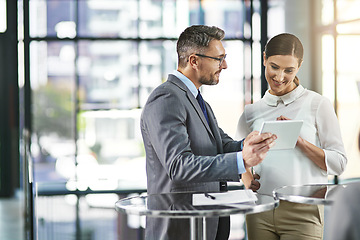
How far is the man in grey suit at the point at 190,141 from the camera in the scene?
8.15 ft

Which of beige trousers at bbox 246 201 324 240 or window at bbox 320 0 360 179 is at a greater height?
window at bbox 320 0 360 179

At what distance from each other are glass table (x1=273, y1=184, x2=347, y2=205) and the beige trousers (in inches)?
4.5

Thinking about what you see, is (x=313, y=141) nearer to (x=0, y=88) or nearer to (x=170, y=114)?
(x=170, y=114)

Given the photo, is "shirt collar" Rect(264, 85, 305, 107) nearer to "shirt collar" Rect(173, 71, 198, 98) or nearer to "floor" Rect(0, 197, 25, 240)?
"shirt collar" Rect(173, 71, 198, 98)

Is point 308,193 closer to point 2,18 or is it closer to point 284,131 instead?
point 284,131

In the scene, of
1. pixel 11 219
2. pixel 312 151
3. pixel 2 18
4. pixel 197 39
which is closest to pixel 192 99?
pixel 197 39

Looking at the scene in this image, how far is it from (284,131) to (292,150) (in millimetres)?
278

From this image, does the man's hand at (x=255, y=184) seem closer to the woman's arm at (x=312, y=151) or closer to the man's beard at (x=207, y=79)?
the woman's arm at (x=312, y=151)

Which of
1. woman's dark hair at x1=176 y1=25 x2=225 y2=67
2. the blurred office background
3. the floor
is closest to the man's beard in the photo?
woman's dark hair at x1=176 y1=25 x2=225 y2=67

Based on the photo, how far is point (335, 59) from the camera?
5145mm

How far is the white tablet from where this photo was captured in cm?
250

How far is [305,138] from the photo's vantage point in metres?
2.83

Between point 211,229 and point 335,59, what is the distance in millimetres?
2962

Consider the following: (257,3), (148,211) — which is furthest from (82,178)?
(148,211)
